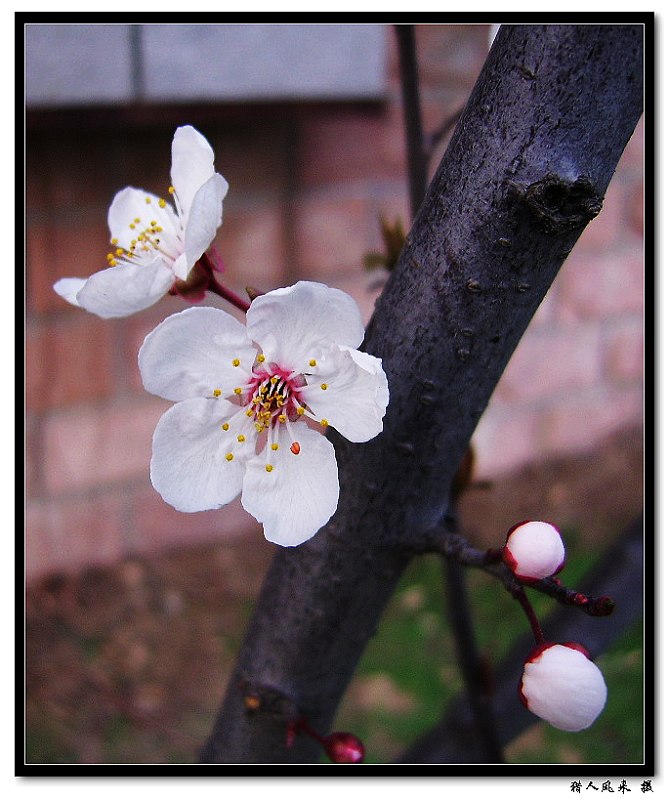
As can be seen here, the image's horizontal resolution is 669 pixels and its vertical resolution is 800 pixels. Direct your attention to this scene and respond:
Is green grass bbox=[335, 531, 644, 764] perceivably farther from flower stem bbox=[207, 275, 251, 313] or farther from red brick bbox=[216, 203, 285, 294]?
flower stem bbox=[207, 275, 251, 313]

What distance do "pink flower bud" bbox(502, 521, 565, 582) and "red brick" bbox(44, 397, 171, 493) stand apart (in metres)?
0.98

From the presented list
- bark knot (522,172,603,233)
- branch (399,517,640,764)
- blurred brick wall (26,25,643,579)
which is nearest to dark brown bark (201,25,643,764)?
bark knot (522,172,603,233)

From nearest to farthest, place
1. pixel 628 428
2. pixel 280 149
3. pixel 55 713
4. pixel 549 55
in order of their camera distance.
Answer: pixel 549 55
pixel 55 713
pixel 280 149
pixel 628 428

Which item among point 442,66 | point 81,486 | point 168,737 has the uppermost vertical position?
point 442,66

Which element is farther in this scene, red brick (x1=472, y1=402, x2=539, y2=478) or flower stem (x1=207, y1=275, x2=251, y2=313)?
red brick (x1=472, y1=402, x2=539, y2=478)

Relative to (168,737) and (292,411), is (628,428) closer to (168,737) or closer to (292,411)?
(168,737)

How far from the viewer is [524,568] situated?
16.5 inches

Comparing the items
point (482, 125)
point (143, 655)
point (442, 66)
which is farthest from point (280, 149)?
point (482, 125)

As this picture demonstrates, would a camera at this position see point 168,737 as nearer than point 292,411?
No

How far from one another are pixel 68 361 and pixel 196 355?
909mm

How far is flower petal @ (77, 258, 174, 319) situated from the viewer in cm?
41

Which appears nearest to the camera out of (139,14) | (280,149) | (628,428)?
(139,14)

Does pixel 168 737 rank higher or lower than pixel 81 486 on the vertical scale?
lower

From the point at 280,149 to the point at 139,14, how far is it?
754 millimetres
